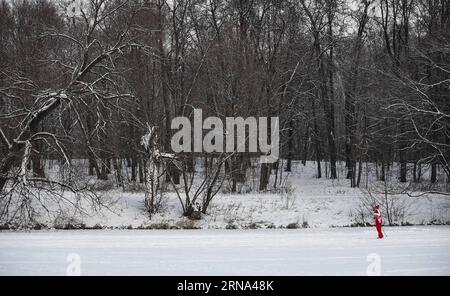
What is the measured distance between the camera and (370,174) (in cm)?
3250

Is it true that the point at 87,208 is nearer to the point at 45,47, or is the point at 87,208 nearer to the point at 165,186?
the point at 165,186

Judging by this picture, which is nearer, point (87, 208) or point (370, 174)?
point (87, 208)

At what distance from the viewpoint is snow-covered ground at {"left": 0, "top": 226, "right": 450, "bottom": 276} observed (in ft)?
31.6

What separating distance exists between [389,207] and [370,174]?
44.1ft

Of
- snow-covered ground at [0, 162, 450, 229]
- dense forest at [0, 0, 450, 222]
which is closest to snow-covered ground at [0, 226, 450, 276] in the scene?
snow-covered ground at [0, 162, 450, 229]

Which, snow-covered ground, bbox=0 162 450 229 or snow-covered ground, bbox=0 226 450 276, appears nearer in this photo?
snow-covered ground, bbox=0 226 450 276

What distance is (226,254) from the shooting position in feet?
37.0

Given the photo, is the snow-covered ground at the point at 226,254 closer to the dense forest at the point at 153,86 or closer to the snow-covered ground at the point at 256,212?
the snow-covered ground at the point at 256,212

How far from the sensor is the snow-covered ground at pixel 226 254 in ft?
31.6

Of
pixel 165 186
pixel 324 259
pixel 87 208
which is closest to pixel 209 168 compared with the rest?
pixel 165 186

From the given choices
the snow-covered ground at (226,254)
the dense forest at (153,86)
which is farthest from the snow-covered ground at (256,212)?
the snow-covered ground at (226,254)

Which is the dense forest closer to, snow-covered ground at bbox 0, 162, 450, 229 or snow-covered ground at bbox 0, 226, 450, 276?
snow-covered ground at bbox 0, 162, 450, 229
